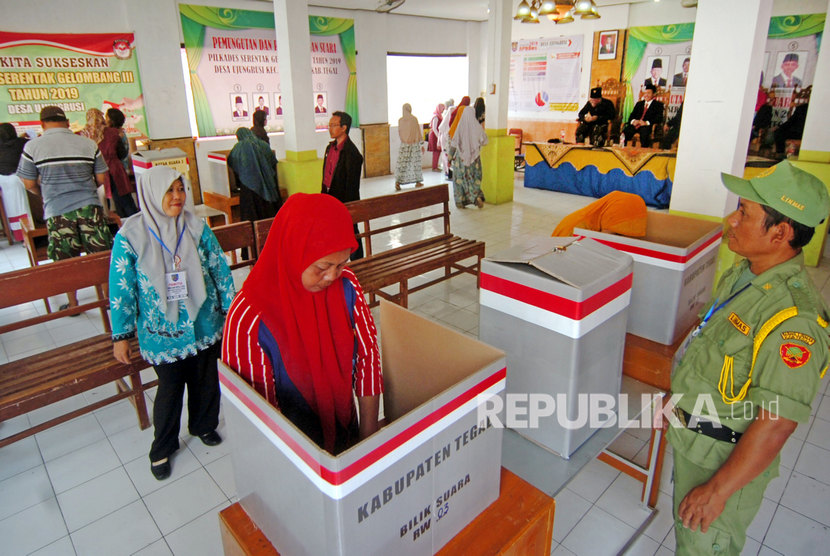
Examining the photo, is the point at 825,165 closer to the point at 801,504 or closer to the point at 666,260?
the point at 801,504

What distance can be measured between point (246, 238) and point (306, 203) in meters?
2.09

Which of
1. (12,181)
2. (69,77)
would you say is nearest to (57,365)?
(12,181)

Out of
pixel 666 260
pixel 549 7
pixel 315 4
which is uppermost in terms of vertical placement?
pixel 315 4

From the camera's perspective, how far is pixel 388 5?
8.85m

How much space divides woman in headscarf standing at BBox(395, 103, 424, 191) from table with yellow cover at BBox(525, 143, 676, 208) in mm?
1961

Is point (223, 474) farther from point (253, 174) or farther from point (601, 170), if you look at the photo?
point (601, 170)

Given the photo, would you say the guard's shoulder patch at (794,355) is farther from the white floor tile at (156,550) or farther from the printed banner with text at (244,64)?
the printed banner with text at (244,64)

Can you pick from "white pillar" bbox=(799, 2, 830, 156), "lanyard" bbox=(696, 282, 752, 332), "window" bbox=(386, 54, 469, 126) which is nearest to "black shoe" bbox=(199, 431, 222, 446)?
"lanyard" bbox=(696, 282, 752, 332)

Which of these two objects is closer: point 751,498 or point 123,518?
point 751,498

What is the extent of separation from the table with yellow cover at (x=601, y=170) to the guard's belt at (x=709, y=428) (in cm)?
649

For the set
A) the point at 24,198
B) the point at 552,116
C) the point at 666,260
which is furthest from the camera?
the point at 552,116

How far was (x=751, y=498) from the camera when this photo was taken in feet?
4.53

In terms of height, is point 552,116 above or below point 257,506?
above

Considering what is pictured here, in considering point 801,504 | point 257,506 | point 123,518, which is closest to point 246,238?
point 123,518
